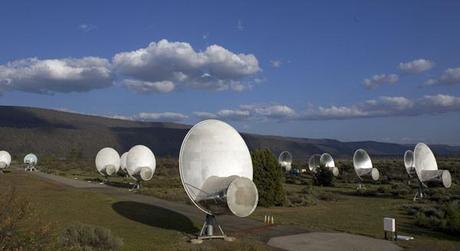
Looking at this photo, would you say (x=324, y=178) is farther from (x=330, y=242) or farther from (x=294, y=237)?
(x=330, y=242)

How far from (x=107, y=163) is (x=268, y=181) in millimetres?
28023

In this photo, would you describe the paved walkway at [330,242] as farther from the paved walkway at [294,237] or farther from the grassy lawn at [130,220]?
the grassy lawn at [130,220]

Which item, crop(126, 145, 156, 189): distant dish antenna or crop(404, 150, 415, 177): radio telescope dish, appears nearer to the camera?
crop(404, 150, 415, 177): radio telescope dish

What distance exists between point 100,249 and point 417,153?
30.6 meters

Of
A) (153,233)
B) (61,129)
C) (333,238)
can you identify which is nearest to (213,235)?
(153,233)

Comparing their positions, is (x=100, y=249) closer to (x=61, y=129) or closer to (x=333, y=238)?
(x=333, y=238)

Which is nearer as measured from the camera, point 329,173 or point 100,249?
point 100,249

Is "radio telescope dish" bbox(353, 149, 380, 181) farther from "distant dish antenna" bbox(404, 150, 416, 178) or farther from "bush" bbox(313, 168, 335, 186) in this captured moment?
"distant dish antenna" bbox(404, 150, 416, 178)

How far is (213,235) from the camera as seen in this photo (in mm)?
20391

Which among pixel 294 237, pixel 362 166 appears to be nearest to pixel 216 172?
pixel 294 237

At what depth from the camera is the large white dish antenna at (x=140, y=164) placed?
4549 centimetres

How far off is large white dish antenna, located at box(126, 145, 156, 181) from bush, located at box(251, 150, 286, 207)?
13.3 m

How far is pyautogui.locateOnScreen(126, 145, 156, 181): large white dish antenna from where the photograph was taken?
4549cm

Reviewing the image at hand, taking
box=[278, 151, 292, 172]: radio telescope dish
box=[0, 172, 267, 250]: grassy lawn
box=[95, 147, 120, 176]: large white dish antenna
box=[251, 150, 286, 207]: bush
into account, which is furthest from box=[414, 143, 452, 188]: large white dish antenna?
box=[278, 151, 292, 172]: radio telescope dish
